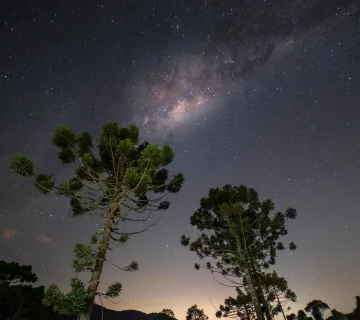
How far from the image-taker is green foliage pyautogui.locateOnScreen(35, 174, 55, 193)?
11250mm

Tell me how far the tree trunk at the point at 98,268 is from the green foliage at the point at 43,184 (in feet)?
9.90

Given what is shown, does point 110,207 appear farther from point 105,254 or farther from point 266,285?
point 266,285

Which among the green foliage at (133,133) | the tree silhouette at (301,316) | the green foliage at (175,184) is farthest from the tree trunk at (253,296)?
the tree silhouette at (301,316)

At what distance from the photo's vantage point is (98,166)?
41.8ft

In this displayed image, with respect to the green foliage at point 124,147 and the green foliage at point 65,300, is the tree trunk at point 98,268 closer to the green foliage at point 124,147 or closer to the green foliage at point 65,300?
the green foliage at point 65,300

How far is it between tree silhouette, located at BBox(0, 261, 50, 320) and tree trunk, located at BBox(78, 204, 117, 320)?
1763cm

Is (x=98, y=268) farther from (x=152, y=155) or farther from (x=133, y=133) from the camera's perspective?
(x=133, y=133)

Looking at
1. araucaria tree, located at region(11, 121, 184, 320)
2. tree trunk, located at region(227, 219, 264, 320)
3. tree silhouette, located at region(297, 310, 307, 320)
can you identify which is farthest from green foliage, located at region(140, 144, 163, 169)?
tree silhouette, located at region(297, 310, 307, 320)

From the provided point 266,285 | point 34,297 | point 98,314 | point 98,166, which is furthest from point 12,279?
point 98,314

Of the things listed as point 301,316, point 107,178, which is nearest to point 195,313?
point 301,316

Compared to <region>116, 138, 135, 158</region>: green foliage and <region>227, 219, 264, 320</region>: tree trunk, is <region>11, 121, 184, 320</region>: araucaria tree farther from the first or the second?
<region>227, 219, 264, 320</region>: tree trunk

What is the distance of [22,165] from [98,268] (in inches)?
215

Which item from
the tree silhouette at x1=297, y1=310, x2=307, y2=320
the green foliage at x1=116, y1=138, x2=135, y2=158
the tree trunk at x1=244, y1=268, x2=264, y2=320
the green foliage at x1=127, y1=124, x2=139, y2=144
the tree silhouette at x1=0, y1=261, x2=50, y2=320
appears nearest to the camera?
the green foliage at x1=116, y1=138, x2=135, y2=158

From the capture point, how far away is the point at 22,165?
35.9 ft
